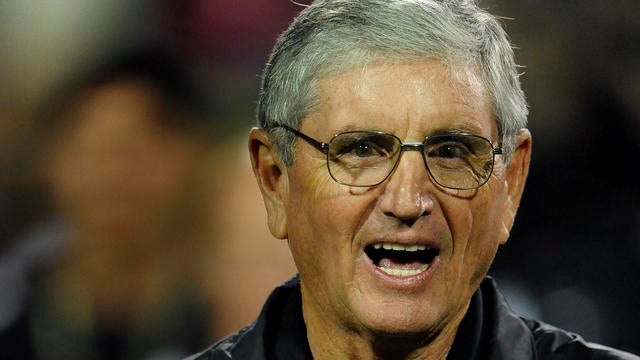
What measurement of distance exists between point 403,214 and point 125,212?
54.6 inches

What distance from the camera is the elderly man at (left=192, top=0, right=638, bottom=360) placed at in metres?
1.97

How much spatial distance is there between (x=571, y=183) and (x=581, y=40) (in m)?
0.40

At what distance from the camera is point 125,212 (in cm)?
314

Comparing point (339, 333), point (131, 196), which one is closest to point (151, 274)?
point (131, 196)

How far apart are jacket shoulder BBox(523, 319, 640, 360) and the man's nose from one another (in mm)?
419

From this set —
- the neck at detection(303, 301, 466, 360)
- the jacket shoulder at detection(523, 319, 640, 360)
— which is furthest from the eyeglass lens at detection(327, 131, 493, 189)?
the jacket shoulder at detection(523, 319, 640, 360)

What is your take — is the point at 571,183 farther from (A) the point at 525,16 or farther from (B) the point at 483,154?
(B) the point at 483,154

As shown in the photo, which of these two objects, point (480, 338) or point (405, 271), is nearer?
point (405, 271)

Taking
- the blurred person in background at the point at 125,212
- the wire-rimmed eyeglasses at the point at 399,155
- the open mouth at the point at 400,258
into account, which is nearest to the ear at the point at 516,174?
the wire-rimmed eyeglasses at the point at 399,155

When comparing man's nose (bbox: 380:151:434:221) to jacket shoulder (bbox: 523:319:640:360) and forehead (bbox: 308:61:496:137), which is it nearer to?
forehead (bbox: 308:61:496:137)

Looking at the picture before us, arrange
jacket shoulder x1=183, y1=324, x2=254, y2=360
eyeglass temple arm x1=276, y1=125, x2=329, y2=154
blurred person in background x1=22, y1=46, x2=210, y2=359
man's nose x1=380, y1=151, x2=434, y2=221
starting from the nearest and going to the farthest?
man's nose x1=380, y1=151, x2=434, y2=221, eyeglass temple arm x1=276, y1=125, x2=329, y2=154, jacket shoulder x1=183, y1=324, x2=254, y2=360, blurred person in background x1=22, y1=46, x2=210, y2=359

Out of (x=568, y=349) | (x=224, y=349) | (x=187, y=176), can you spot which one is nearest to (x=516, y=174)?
(x=568, y=349)

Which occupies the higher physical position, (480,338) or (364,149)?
(364,149)

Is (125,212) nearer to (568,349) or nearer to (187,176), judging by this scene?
(187,176)
